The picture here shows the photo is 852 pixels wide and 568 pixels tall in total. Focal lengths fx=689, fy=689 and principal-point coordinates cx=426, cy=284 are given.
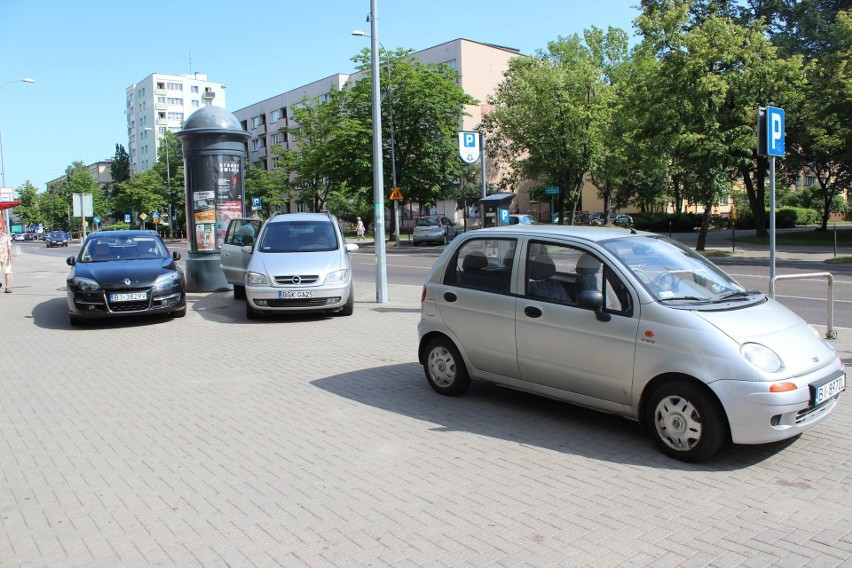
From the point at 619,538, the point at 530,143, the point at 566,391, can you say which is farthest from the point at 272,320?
the point at 530,143

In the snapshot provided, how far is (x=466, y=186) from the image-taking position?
5762 cm

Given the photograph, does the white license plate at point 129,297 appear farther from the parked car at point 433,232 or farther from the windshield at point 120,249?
the parked car at point 433,232

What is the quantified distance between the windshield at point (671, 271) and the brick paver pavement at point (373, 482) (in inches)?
45.0

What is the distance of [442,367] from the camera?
21.5ft

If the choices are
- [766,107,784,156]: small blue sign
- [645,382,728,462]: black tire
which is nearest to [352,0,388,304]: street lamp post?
[766,107,784,156]: small blue sign

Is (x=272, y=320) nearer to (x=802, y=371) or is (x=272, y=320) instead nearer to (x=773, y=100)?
(x=802, y=371)

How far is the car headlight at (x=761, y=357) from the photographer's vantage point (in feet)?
14.6

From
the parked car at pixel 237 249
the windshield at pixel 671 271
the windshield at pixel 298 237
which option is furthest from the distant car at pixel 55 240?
the windshield at pixel 671 271

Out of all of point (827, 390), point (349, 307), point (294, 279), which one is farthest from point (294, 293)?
point (827, 390)

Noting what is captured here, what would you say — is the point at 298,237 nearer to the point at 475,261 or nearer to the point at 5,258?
the point at 475,261

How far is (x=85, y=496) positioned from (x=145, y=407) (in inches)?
86.4

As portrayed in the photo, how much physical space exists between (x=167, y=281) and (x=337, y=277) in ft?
9.33

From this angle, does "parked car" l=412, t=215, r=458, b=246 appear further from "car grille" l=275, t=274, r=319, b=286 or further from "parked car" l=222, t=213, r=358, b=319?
"car grille" l=275, t=274, r=319, b=286

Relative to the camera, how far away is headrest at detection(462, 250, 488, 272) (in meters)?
6.25
